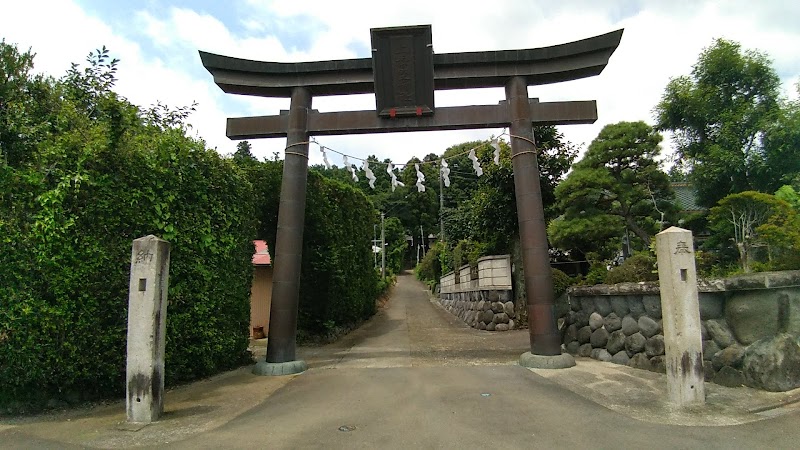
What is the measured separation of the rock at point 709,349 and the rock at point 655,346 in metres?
0.67

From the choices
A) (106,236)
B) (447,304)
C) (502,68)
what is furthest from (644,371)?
(447,304)

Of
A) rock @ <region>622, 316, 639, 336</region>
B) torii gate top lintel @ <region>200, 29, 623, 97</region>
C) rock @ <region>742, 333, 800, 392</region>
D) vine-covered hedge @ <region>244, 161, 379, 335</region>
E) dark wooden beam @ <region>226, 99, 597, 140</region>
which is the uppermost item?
torii gate top lintel @ <region>200, 29, 623, 97</region>

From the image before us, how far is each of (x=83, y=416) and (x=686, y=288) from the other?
775 cm

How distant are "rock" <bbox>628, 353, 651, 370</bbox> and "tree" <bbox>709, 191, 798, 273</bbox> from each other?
2259mm

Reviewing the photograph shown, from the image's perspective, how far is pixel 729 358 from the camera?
6547 mm

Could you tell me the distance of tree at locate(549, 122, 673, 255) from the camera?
43.9 feet

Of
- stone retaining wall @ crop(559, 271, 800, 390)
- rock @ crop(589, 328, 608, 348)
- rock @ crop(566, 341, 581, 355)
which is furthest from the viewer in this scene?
rock @ crop(566, 341, 581, 355)

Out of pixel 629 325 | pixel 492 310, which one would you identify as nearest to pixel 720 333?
pixel 629 325

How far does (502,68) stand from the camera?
30.5ft

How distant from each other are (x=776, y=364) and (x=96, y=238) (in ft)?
29.7

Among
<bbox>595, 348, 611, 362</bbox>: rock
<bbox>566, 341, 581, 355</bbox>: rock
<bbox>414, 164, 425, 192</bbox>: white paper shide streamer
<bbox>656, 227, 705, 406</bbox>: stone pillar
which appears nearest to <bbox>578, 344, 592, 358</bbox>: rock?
<bbox>566, 341, 581, 355</bbox>: rock

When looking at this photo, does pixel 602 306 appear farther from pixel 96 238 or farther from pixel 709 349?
pixel 96 238

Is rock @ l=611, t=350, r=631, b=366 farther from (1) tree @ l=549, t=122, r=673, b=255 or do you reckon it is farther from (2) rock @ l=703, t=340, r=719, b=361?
(1) tree @ l=549, t=122, r=673, b=255

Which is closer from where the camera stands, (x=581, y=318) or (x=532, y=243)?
(x=532, y=243)
